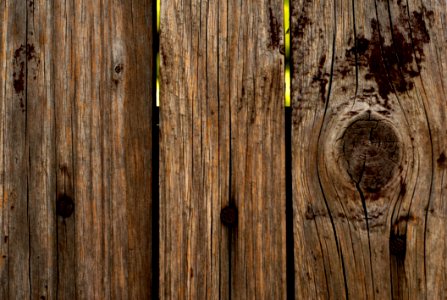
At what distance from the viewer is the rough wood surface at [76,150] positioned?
59.6 inches

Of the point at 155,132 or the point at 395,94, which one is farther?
the point at 155,132

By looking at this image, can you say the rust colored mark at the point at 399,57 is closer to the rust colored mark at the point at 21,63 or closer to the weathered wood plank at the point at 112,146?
the weathered wood plank at the point at 112,146

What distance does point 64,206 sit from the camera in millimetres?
1523

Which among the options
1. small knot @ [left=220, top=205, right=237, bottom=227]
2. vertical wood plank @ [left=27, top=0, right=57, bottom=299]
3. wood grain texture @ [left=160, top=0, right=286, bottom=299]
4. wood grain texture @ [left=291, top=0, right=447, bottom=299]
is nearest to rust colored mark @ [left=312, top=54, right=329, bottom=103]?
wood grain texture @ [left=291, top=0, right=447, bottom=299]

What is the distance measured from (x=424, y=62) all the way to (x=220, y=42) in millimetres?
638

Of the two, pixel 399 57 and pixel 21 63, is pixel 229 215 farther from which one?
pixel 21 63

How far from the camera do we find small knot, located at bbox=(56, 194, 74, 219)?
1.52 metres

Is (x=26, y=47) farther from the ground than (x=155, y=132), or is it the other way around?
(x=26, y=47)

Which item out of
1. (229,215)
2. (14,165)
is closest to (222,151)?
(229,215)

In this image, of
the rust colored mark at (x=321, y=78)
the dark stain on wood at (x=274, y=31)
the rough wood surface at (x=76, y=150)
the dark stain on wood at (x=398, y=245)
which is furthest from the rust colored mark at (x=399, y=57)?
the rough wood surface at (x=76, y=150)

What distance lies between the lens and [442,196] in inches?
54.0

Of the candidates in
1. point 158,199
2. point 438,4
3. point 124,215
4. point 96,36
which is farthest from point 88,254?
point 438,4

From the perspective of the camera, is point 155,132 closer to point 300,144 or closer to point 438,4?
point 300,144

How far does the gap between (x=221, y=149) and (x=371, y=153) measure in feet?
1.53
